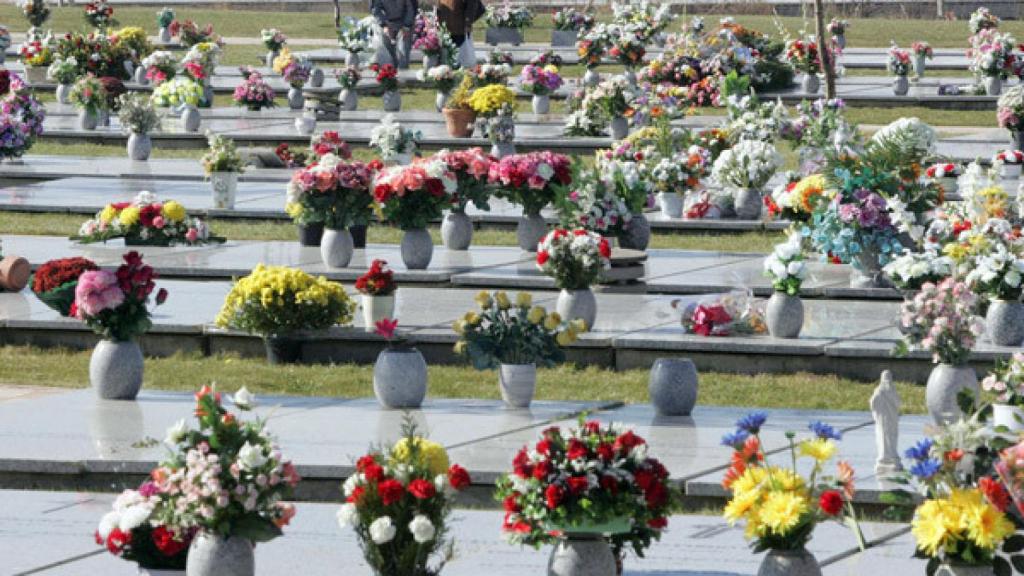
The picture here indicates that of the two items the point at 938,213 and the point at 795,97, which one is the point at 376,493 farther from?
the point at 795,97

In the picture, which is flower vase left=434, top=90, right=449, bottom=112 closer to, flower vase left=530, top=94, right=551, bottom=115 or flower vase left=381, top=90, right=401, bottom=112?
flower vase left=381, top=90, right=401, bottom=112

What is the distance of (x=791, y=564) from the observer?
10.0 meters

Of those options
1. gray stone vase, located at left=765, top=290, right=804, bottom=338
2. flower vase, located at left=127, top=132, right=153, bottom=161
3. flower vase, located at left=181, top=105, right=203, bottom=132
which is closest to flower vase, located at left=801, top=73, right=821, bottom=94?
flower vase, located at left=181, top=105, right=203, bottom=132

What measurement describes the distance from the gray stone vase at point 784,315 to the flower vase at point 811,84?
23.2 metres

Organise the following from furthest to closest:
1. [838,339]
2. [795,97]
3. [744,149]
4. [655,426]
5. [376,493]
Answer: [795,97]
[744,149]
[838,339]
[655,426]
[376,493]

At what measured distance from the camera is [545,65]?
40625 mm

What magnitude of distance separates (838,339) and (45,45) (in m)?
29.2

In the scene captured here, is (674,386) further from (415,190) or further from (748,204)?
(748,204)

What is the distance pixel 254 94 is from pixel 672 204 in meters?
14.8

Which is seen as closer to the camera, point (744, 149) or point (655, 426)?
point (655, 426)

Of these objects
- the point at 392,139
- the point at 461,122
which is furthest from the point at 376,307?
the point at 461,122

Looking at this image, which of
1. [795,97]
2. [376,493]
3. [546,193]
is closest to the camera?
[376,493]

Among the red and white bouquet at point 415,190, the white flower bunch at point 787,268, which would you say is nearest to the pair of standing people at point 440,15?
the red and white bouquet at point 415,190

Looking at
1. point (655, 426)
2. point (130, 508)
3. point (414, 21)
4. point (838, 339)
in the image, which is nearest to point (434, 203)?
point (838, 339)
